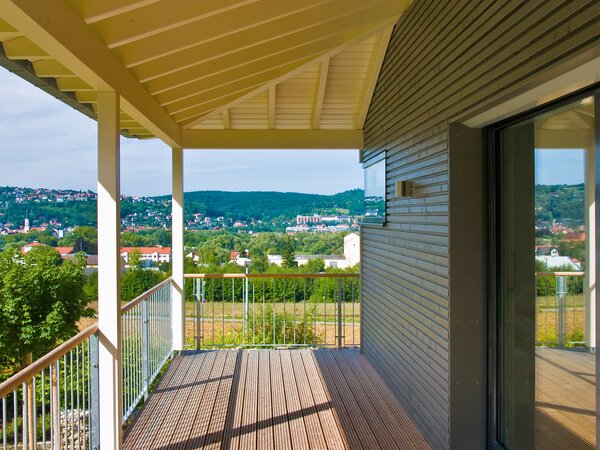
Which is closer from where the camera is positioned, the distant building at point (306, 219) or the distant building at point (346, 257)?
the distant building at point (346, 257)

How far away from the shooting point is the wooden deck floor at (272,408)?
12.5 ft

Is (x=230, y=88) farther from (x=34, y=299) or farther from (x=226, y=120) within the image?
(x=34, y=299)

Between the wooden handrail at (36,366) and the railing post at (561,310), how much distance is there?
2.43 meters

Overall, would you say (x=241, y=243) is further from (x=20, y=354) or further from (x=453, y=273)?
(x=20, y=354)

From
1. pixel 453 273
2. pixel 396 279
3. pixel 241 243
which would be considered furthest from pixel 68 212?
pixel 453 273

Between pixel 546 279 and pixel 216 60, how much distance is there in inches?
107

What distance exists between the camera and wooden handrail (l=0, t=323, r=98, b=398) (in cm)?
203

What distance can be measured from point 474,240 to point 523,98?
1.05 m

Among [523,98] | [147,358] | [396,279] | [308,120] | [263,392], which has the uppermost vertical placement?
[308,120]

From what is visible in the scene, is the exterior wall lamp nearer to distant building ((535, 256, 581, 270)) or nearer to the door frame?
the door frame

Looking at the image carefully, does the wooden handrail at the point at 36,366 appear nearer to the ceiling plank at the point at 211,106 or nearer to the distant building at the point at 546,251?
the distant building at the point at 546,251

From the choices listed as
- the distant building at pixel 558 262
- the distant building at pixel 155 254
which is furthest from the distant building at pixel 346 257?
the distant building at pixel 558 262

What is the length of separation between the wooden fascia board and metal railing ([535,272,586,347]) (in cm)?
426

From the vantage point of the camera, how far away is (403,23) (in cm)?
Answer: 455
